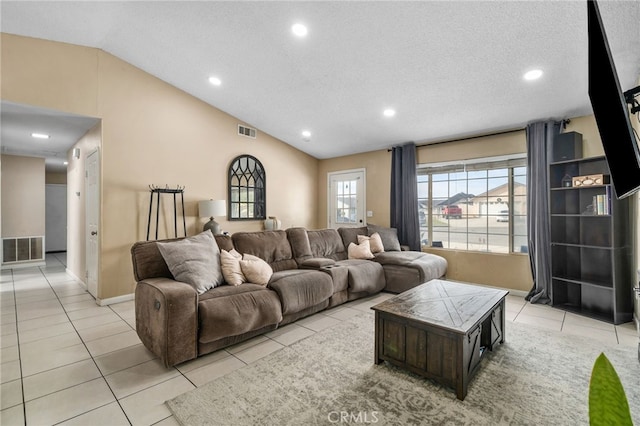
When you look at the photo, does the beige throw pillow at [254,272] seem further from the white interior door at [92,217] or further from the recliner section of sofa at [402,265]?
the white interior door at [92,217]

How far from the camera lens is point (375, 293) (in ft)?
14.3

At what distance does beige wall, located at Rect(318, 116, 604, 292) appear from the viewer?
153 inches

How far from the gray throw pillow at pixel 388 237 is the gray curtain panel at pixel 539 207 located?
1.89m

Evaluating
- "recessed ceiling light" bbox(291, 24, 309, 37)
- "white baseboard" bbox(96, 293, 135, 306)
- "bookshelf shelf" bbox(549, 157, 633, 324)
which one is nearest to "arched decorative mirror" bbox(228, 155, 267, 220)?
"white baseboard" bbox(96, 293, 135, 306)

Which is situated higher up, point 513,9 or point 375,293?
point 513,9

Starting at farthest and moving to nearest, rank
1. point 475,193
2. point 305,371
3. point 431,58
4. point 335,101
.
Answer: point 475,193 < point 335,101 < point 431,58 < point 305,371

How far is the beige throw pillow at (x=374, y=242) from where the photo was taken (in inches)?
192

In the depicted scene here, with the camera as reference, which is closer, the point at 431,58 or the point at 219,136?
the point at 431,58

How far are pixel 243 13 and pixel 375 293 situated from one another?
3.77 metres

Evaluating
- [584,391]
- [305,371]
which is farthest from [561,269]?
[305,371]

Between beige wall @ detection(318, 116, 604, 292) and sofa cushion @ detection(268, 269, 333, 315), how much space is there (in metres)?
2.62

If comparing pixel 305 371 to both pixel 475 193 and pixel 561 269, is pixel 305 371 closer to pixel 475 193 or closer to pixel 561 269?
pixel 561 269

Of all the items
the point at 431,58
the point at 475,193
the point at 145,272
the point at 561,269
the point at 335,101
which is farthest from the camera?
the point at 475,193

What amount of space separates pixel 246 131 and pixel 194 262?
3342 mm
